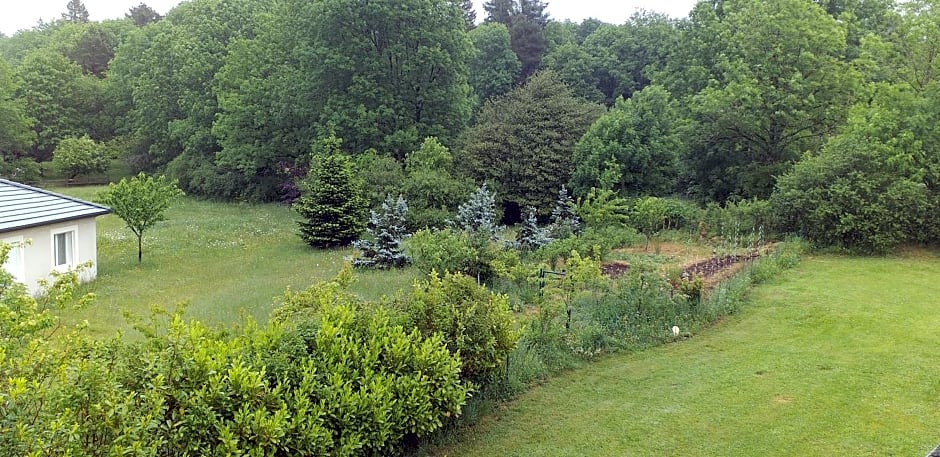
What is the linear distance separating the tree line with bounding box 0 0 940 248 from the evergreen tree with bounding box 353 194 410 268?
2.53 m

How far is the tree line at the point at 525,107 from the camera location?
18.2 metres

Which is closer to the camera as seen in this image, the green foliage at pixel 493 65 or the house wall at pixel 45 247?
the house wall at pixel 45 247

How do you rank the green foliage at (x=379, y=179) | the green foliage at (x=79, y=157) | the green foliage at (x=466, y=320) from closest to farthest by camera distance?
the green foliage at (x=466, y=320), the green foliage at (x=379, y=179), the green foliage at (x=79, y=157)

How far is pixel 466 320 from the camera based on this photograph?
287 inches

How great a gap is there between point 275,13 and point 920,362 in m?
30.6

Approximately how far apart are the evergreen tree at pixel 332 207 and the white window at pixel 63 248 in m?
6.84

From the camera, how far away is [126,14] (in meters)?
62.6

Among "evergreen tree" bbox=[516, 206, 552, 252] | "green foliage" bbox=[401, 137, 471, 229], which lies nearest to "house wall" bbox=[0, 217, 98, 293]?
"green foliage" bbox=[401, 137, 471, 229]

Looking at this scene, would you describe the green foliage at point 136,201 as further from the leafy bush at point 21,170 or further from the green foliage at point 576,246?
the leafy bush at point 21,170

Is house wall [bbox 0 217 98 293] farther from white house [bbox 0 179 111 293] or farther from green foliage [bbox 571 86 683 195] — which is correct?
green foliage [bbox 571 86 683 195]

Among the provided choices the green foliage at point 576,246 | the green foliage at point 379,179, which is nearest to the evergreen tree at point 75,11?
the green foliage at point 379,179

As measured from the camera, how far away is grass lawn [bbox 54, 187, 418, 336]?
→ 12.9 meters

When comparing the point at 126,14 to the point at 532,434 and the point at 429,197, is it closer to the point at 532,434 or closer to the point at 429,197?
the point at 429,197

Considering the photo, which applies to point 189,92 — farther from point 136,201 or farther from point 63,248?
point 63,248
